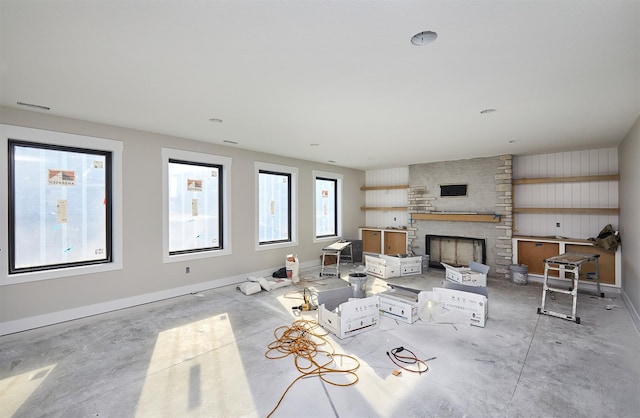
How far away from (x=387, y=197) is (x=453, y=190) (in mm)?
1922

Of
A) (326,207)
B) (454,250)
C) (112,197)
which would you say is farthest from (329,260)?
(112,197)

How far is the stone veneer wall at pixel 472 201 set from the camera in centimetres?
608

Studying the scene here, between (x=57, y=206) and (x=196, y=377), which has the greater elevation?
(x=57, y=206)

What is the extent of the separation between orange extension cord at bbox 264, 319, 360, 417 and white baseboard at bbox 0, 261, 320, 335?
222 centimetres

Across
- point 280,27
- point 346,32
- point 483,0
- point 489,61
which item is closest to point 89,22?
point 280,27

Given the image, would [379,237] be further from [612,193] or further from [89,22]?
[89,22]

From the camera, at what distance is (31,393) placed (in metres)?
2.36

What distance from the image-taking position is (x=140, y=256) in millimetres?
4414

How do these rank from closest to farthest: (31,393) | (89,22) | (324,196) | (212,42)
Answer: (89,22), (212,42), (31,393), (324,196)

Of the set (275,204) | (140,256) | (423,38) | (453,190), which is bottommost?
(140,256)

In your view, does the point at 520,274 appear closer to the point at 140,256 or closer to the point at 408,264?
the point at 408,264

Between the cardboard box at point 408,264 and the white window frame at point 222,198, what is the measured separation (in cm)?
341

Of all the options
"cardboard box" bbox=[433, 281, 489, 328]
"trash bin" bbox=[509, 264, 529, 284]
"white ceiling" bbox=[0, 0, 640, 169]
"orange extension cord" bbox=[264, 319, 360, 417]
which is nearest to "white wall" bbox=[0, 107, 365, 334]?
"white ceiling" bbox=[0, 0, 640, 169]

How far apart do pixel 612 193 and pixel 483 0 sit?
19.1 feet
